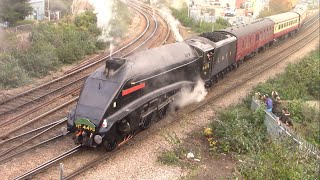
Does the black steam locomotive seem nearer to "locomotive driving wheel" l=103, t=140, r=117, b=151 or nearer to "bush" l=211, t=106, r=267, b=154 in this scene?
"locomotive driving wheel" l=103, t=140, r=117, b=151

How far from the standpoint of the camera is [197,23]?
40281 mm

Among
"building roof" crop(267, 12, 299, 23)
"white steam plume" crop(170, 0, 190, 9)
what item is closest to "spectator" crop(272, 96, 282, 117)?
"building roof" crop(267, 12, 299, 23)

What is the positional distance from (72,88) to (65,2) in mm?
20361

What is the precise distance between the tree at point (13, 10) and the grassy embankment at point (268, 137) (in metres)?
16.8

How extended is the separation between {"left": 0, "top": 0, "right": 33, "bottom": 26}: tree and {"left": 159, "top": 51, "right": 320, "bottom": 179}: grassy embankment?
1684 centimetres

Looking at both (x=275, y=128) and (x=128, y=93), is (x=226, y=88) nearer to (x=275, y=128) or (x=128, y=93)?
(x=275, y=128)

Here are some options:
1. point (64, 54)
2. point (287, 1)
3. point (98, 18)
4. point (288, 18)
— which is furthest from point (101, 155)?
A: point (287, 1)

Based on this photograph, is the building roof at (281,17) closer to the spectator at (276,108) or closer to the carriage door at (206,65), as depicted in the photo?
the carriage door at (206,65)

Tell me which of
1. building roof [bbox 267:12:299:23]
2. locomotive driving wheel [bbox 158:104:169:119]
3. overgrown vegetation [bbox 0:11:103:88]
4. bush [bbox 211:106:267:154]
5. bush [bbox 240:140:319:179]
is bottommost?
bush [bbox 211:106:267:154]

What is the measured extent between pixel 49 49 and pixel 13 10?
6.09 m

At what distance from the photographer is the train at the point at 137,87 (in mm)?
12227

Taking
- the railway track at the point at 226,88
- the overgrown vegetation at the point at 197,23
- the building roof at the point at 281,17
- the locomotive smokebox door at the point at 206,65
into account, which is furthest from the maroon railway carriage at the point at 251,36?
the overgrown vegetation at the point at 197,23

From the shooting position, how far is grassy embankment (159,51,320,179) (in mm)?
9508

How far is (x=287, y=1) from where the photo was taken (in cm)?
5334
